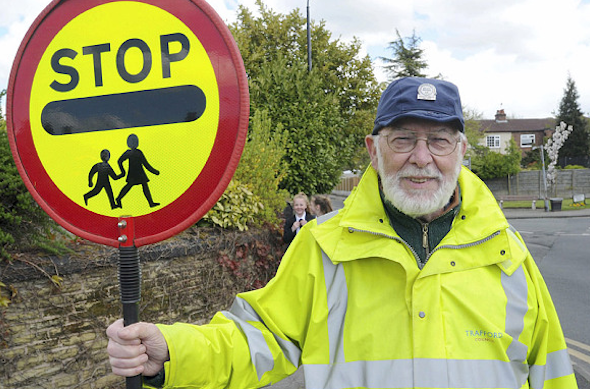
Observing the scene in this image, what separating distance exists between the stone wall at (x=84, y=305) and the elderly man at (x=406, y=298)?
2.30 metres

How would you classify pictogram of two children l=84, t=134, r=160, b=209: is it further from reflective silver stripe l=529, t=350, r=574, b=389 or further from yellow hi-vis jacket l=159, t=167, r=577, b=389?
reflective silver stripe l=529, t=350, r=574, b=389

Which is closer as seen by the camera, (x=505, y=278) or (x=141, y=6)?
(x=141, y=6)

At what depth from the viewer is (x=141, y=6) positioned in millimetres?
1296

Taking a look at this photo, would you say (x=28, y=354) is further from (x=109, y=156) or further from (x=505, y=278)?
(x=505, y=278)

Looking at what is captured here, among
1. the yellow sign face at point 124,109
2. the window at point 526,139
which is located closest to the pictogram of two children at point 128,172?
the yellow sign face at point 124,109

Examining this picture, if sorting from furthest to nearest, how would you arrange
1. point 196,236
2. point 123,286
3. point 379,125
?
point 196,236, point 379,125, point 123,286

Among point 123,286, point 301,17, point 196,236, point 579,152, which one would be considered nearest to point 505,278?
point 123,286

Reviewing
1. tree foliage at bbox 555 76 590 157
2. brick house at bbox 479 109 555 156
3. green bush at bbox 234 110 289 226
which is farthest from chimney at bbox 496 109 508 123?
green bush at bbox 234 110 289 226

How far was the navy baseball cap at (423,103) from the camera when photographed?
6.20 ft

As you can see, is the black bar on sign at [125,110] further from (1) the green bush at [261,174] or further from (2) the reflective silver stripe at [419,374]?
(1) the green bush at [261,174]

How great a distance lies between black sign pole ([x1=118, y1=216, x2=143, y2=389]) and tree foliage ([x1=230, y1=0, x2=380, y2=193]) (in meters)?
7.19

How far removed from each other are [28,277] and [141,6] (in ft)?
9.35

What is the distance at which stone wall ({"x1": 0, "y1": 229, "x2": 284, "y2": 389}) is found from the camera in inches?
137

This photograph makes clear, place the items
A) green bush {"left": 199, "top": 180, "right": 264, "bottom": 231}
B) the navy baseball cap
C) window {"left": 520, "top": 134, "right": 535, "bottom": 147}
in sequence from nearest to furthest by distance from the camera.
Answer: the navy baseball cap < green bush {"left": 199, "top": 180, "right": 264, "bottom": 231} < window {"left": 520, "top": 134, "right": 535, "bottom": 147}
